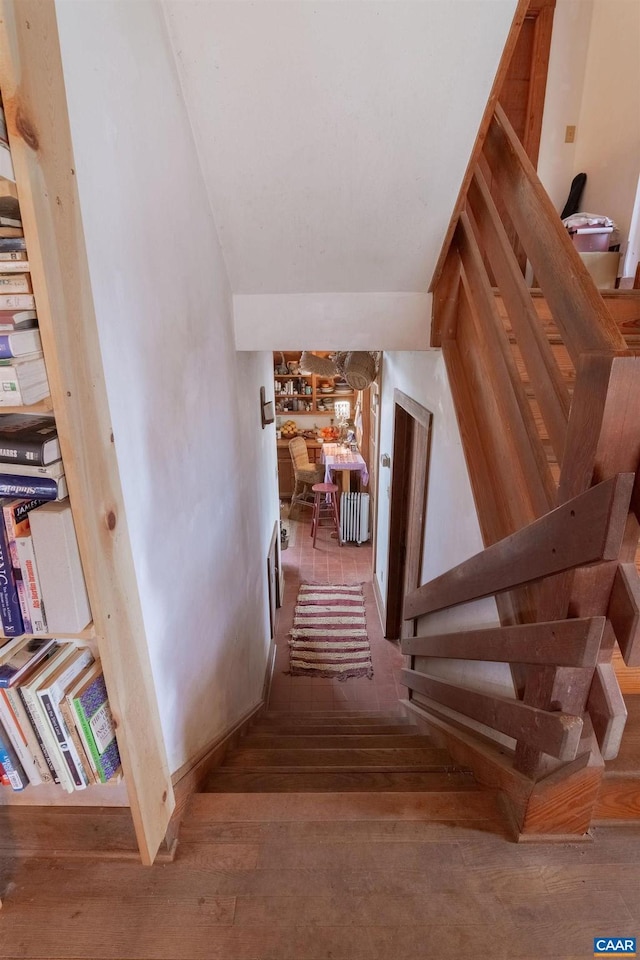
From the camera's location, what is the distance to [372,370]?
13.8ft

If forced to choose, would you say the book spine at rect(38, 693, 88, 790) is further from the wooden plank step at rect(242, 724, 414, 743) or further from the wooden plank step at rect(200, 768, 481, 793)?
the wooden plank step at rect(242, 724, 414, 743)

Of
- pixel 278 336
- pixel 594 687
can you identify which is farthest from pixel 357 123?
pixel 594 687

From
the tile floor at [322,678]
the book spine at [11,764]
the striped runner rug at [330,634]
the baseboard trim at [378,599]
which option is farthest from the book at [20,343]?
the baseboard trim at [378,599]

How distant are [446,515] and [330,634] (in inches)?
96.0

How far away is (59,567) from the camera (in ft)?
2.75

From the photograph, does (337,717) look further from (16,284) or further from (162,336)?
(16,284)

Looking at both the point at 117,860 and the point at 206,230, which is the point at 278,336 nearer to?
the point at 206,230

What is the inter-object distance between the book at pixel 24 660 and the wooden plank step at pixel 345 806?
0.70 metres

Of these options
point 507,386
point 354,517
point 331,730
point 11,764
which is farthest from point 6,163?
point 354,517

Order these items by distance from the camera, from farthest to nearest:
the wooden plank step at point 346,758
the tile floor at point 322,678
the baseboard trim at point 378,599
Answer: the baseboard trim at point 378,599 → the tile floor at point 322,678 → the wooden plank step at point 346,758

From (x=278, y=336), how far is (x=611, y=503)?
1.70 m

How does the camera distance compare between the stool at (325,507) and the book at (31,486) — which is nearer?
the book at (31,486)

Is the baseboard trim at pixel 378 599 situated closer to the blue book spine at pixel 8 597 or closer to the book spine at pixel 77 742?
the book spine at pixel 77 742

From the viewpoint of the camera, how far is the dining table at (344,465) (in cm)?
586
